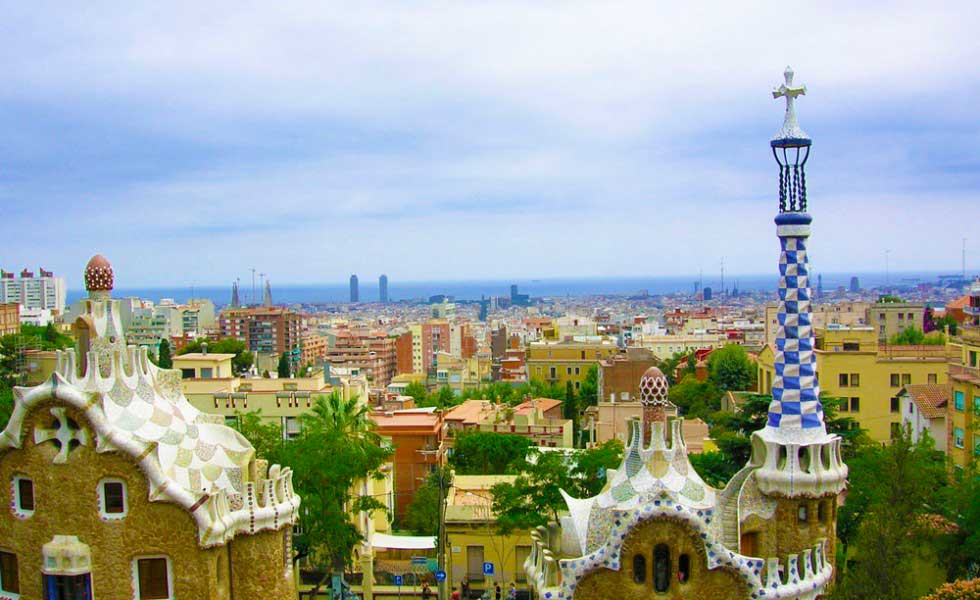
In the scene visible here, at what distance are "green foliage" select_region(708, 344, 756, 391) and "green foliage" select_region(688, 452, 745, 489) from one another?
44.1 metres

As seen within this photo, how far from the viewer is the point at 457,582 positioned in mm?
34250

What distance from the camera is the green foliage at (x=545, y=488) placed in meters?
29.8

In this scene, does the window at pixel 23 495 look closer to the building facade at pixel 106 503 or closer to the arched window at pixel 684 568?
the building facade at pixel 106 503

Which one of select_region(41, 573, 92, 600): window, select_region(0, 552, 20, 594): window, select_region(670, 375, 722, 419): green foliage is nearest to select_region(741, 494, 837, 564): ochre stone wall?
select_region(41, 573, 92, 600): window

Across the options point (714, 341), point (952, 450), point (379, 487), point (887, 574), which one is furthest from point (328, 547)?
point (714, 341)

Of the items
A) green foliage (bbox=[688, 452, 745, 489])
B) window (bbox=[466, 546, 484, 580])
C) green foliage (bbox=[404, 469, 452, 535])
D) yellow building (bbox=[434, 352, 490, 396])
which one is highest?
green foliage (bbox=[688, 452, 745, 489])

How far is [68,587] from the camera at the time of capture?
891 inches

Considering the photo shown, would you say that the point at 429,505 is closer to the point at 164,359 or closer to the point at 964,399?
the point at 964,399

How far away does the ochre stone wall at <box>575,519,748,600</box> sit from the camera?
839 inches

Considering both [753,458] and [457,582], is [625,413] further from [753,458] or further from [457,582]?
[753,458]

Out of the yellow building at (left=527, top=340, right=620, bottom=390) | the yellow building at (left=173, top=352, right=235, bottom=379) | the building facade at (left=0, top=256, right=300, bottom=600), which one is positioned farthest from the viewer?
the yellow building at (left=527, top=340, right=620, bottom=390)

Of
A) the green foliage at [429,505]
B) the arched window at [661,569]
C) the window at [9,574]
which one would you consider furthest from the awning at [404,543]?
the arched window at [661,569]

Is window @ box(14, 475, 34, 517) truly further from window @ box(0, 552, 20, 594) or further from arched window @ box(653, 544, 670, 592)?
arched window @ box(653, 544, 670, 592)

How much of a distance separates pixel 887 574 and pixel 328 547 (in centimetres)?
1508
